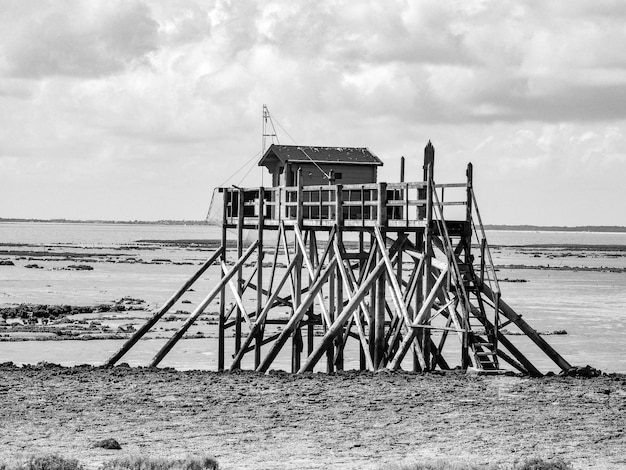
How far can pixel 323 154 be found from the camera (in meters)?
30.6

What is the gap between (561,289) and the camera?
63.7m

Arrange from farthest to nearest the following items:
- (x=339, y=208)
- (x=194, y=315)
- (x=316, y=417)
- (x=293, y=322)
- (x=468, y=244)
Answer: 1. (x=194, y=315)
2. (x=339, y=208)
3. (x=293, y=322)
4. (x=468, y=244)
5. (x=316, y=417)

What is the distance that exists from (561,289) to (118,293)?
84.7 feet

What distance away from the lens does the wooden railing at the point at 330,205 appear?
946 inches

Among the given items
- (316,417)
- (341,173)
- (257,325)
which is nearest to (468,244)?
(257,325)

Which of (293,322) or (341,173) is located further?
(341,173)

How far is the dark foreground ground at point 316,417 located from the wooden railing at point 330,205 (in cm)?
403

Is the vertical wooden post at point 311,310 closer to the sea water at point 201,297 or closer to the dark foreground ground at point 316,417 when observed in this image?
the sea water at point 201,297

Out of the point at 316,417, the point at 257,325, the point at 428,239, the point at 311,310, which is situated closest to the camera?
the point at 316,417

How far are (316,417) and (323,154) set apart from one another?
1345cm

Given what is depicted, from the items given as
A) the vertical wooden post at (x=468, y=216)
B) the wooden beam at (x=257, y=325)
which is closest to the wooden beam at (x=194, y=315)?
the wooden beam at (x=257, y=325)

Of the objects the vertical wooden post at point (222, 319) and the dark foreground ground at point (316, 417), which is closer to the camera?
the dark foreground ground at point (316, 417)

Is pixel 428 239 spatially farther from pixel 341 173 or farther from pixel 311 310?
pixel 341 173

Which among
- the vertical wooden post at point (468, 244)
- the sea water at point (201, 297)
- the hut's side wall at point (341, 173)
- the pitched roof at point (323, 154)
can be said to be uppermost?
the pitched roof at point (323, 154)
